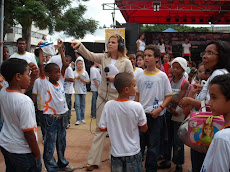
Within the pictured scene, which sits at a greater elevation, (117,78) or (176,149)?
(117,78)

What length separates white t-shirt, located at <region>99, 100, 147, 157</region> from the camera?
112 inches

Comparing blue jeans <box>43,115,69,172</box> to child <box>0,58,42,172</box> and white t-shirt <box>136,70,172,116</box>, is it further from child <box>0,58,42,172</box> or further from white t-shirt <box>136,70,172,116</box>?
white t-shirt <box>136,70,172,116</box>

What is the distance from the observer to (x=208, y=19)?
18875mm

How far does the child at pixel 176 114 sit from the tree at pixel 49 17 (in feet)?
29.9

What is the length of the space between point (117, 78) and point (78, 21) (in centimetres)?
1831

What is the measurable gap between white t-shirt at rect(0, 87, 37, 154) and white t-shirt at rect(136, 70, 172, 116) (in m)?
1.88

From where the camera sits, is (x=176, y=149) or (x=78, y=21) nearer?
(x=176, y=149)

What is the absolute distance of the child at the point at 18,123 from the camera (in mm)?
2506

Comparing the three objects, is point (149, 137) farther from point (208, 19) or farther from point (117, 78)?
point (208, 19)

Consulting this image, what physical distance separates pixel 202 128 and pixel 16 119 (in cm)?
181

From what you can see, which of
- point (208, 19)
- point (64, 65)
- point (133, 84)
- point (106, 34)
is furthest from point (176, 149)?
point (208, 19)

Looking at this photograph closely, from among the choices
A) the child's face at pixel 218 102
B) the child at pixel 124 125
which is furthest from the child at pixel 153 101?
the child's face at pixel 218 102

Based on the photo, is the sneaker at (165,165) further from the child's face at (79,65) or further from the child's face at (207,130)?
the child's face at (79,65)

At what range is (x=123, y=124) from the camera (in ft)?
9.38
